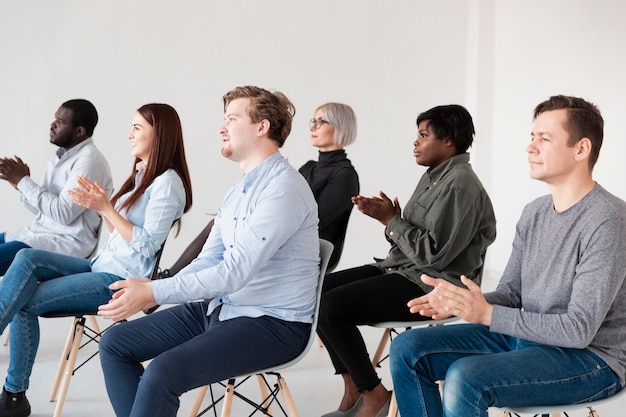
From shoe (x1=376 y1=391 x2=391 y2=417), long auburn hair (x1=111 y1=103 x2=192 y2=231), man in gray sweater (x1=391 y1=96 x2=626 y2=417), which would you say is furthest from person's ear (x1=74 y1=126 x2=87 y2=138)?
man in gray sweater (x1=391 y1=96 x2=626 y2=417)

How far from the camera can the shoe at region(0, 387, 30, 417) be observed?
273 cm

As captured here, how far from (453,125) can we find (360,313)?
814 mm

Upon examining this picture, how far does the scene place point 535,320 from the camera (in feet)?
5.76

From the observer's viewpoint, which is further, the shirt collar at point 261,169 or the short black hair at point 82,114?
the short black hair at point 82,114

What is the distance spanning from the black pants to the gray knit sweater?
24.9 inches

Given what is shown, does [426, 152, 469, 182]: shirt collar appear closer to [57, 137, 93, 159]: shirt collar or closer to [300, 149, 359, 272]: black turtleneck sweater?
[300, 149, 359, 272]: black turtleneck sweater

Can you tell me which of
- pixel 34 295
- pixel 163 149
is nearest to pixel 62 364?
pixel 34 295

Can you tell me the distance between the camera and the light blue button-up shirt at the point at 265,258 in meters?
1.96

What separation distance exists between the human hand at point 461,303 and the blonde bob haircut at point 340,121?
191cm

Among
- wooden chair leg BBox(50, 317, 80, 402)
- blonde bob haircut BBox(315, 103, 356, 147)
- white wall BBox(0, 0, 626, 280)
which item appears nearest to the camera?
wooden chair leg BBox(50, 317, 80, 402)

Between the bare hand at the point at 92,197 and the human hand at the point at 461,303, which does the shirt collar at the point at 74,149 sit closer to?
the bare hand at the point at 92,197

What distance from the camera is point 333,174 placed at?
3488mm

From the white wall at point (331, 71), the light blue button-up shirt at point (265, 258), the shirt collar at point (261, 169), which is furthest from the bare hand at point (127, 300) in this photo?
the white wall at point (331, 71)

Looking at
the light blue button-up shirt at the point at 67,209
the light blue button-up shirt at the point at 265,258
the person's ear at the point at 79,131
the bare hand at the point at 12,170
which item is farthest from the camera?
the person's ear at the point at 79,131
